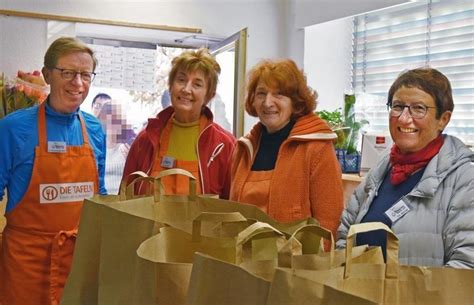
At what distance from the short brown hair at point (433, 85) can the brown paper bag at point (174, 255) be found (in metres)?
0.71

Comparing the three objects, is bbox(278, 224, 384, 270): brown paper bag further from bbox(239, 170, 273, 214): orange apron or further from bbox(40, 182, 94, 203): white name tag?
bbox(40, 182, 94, 203): white name tag

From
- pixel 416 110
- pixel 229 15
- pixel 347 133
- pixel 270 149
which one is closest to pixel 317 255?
pixel 416 110

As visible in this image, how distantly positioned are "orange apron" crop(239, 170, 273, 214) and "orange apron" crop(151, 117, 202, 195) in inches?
9.0

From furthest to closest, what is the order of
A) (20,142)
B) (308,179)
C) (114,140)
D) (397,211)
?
(114,140)
(20,142)
(308,179)
(397,211)

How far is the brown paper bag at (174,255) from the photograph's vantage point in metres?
0.97

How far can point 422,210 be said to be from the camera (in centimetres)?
145

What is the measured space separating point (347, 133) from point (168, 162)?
1.49 meters

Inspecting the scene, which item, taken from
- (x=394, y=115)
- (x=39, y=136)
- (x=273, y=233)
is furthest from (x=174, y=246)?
(x=39, y=136)

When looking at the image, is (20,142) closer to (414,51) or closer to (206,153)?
(206,153)

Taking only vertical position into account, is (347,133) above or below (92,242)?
above

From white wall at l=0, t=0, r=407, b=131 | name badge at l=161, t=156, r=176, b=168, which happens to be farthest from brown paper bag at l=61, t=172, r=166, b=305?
white wall at l=0, t=0, r=407, b=131

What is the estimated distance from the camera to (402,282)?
0.93 meters

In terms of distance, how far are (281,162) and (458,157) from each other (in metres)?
0.56

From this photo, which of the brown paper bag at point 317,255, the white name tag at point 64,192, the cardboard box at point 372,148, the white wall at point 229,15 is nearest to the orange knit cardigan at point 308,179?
the brown paper bag at point 317,255
